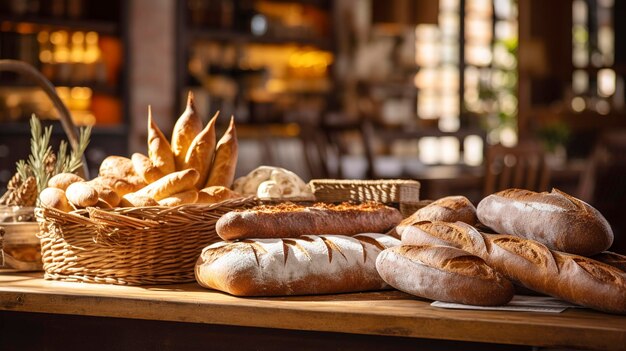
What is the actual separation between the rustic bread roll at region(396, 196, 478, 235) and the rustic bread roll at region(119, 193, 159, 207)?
47 cm

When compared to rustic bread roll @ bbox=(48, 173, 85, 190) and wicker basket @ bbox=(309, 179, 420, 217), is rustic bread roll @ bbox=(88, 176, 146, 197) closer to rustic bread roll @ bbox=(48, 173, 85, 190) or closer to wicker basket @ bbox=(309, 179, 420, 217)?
rustic bread roll @ bbox=(48, 173, 85, 190)

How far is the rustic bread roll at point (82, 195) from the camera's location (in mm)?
1721

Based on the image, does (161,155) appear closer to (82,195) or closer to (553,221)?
(82,195)

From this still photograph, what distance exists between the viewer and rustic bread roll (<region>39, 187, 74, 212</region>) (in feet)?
5.83

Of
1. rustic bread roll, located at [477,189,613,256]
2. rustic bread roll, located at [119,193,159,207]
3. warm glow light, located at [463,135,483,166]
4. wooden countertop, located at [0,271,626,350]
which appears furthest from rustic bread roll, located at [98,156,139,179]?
warm glow light, located at [463,135,483,166]

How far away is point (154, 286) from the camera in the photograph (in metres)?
1.73

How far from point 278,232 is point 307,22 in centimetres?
793

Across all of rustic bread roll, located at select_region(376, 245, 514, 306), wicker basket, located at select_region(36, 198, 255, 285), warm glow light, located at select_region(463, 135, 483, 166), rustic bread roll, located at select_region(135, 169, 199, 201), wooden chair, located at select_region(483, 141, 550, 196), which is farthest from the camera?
warm glow light, located at select_region(463, 135, 483, 166)

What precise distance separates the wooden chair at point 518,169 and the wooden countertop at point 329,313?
3707 mm

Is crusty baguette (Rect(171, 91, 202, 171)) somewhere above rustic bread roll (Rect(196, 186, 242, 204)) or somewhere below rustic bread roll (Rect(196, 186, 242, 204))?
above

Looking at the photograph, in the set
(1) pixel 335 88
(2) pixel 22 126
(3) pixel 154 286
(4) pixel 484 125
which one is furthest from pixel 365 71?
(3) pixel 154 286

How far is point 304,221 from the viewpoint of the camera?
5.63 feet

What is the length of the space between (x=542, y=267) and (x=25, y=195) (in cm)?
111

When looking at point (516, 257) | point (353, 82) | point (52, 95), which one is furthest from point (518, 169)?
point (353, 82)
